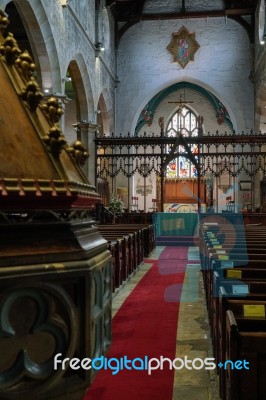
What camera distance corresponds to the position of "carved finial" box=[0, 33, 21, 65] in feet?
4.18

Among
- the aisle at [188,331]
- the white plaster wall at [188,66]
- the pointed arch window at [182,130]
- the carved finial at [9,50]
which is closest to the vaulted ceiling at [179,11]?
the white plaster wall at [188,66]

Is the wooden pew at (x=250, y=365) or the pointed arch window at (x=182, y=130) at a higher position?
the pointed arch window at (x=182, y=130)

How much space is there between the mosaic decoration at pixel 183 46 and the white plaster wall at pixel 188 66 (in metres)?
0.18

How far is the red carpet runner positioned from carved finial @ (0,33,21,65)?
177cm

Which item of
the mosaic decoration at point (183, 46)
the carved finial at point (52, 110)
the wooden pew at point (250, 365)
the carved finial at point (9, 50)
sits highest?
the mosaic decoration at point (183, 46)

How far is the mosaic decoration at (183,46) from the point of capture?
19.2 metres

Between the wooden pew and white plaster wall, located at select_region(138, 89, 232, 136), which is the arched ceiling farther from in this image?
the wooden pew

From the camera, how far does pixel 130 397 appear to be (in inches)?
92.8

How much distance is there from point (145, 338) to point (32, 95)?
2.65 metres

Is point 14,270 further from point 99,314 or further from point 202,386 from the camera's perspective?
point 202,386

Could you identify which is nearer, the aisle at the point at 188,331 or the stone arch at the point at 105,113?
the aisle at the point at 188,331

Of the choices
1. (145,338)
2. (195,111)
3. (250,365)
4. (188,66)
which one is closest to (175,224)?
(188,66)

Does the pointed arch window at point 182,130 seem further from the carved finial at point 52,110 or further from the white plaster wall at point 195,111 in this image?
the carved finial at point 52,110

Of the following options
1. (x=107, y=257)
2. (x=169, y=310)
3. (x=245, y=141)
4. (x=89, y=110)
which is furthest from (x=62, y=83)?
(x=107, y=257)
